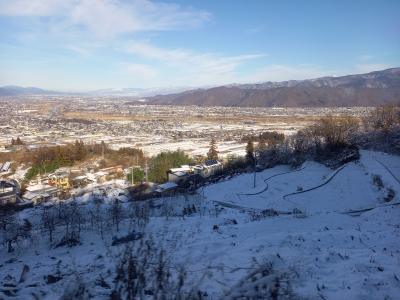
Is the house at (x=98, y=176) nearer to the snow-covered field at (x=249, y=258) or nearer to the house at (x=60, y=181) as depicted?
the house at (x=60, y=181)

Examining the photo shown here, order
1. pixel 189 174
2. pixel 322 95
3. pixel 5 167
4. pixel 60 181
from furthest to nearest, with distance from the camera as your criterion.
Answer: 1. pixel 322 95
2. pixel 5 167
3. pixel 189 174
4. pixel 60 181

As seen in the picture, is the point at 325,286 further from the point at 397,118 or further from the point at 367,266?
the point at 397,118

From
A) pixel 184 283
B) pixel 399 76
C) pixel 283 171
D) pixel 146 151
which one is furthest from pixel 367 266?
pixel 399 76

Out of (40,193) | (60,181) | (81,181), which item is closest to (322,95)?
(81,181)

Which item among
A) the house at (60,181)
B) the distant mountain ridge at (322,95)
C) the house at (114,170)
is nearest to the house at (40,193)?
the house at (60,181)

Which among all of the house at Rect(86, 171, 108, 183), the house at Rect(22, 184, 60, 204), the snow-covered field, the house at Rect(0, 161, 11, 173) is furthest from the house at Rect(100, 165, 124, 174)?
the snow-covered field

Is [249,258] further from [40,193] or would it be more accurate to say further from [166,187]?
[40,193]

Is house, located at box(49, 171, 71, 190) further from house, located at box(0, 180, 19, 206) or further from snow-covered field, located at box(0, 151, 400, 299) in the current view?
snow-covered field, located at box(0, 151, 400, 299)
